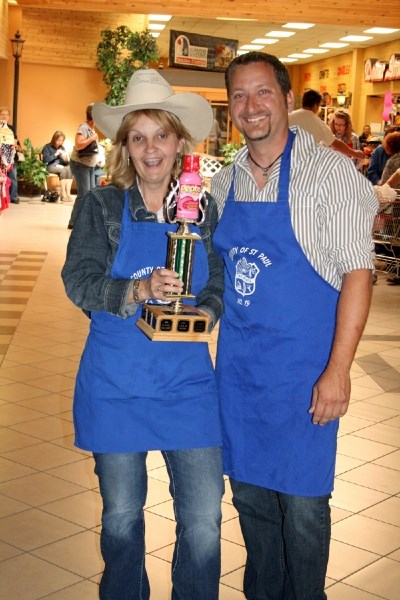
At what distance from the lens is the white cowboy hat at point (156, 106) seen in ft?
7.68

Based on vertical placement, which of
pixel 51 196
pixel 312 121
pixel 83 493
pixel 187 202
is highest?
pixel 312 121

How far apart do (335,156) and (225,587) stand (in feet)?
4.68

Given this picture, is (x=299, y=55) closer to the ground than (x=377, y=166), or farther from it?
farther from it

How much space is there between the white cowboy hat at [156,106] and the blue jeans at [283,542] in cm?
99

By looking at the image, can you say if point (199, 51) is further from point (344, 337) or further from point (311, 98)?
point (344, 337)

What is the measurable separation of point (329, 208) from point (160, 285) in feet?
1.62

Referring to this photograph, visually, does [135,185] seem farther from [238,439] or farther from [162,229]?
[238,439]

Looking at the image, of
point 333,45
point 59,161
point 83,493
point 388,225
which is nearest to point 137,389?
point 83,493

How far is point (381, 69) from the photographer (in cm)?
2298

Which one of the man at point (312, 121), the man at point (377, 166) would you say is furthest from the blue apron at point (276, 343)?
the man at point (377, 166)

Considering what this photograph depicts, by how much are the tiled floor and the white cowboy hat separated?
4.70 feet

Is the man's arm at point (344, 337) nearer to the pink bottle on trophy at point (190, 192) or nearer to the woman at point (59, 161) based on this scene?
the pink bottle on trophy at point (190, 192)

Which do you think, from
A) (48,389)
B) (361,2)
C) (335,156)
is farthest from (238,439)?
(361,2)

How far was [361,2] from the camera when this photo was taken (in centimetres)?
1435
